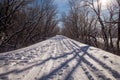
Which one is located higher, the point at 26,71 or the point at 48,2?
the point at 48,2

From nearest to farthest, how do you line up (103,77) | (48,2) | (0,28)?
(103,77), (0,28), (48,2)

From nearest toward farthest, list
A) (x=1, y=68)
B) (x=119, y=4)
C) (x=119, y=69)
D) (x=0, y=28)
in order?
(x=119, y=69) → (x=1, y=68) → (x=0, y=28) → (x=119, y=4)

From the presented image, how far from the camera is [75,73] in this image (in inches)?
201

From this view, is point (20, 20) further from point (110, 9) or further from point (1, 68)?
point (1, 68)

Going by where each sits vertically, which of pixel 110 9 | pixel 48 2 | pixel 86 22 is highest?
pixel 48 2

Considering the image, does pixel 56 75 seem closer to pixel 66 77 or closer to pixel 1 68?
pixel 66 77

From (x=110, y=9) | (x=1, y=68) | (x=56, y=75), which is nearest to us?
(x=56, y=75)

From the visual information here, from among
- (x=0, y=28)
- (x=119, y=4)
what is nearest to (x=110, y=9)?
(x=119, y=4)

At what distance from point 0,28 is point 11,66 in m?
10.5

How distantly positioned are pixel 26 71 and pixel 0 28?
37.4ft

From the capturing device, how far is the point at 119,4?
2831 cm

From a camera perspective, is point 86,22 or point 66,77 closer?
point 66,77

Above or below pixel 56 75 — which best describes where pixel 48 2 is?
above

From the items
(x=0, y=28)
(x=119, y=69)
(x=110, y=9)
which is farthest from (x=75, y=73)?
(x=110, y=9)
